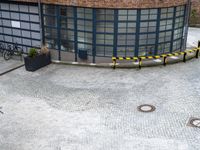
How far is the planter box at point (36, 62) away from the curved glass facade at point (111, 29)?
4.49 ft

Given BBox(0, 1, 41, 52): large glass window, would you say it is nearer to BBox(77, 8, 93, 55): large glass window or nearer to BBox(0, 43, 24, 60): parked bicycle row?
BBox(0, 43, 24, 60): parked bicycle row

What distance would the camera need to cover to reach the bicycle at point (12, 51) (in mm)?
22819

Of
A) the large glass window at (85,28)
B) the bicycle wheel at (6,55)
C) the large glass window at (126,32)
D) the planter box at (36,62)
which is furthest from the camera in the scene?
the bicycle wheel at (6,55)

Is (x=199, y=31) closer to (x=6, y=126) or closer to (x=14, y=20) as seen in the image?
(x=14, y=20)

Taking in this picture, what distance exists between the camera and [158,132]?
13641 mm

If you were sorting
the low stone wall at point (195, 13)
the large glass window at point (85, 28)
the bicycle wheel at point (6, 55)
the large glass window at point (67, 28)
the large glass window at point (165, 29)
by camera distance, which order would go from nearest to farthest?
1. the large glass window at point (85, 28)
2. the large glass window at point (67, 28)
3. the large glass window at point (165, 29)
4. the bicycle wheel at point (6, 55)
5. the low stone wall at point (195, 13)

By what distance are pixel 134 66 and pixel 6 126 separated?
9.76 m

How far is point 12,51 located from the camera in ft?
76.9

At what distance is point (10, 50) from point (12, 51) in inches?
7.8

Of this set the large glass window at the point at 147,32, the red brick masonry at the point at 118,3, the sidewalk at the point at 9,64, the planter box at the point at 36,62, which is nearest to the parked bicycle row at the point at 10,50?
the sidewalk at the point at 9,64

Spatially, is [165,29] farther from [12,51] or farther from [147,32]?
[12,51]

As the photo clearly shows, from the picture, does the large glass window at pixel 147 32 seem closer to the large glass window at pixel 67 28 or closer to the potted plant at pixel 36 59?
the large glass window at pixel 67 28

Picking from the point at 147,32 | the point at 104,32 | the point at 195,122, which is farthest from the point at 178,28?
the point at 195,122

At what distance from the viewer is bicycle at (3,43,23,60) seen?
22.8m
